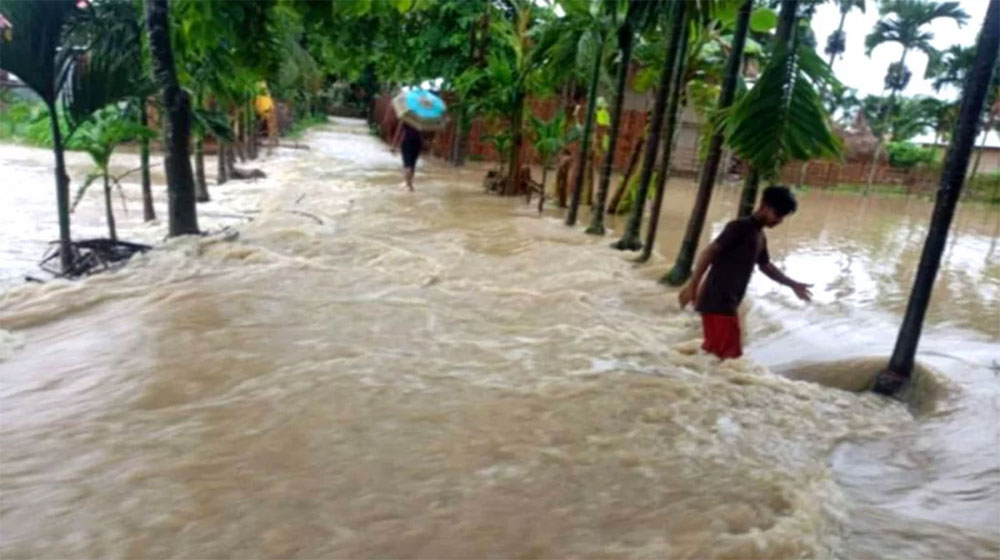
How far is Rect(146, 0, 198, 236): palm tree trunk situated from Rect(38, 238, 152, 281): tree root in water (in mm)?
548

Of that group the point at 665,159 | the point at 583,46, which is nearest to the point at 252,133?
the point at 583,46

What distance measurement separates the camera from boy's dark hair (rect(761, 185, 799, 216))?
4.63 metres

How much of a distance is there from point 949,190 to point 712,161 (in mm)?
2838

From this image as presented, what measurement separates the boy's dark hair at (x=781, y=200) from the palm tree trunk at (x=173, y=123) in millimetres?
5875

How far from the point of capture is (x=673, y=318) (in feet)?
22.8

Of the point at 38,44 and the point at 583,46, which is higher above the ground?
the point at 583,46

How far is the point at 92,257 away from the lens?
723cm

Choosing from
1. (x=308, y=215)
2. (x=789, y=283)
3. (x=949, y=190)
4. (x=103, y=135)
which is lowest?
(x=308, y=215)

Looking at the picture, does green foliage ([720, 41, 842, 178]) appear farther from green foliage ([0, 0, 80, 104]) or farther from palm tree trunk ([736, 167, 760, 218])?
green foliage ([0, 0, 80, 104])

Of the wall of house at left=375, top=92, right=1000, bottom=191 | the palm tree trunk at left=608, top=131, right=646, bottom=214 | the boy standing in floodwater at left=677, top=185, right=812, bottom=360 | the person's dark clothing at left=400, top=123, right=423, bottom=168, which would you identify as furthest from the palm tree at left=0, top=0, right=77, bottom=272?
the wall of house at left=375, top=92, right=1000, bottom=191

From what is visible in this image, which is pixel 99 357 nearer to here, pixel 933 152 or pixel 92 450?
pixel 92 450

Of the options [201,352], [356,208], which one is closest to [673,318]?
[201,352]

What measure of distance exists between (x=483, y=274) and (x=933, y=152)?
3222 centimetres

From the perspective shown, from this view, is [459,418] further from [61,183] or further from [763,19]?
[763,19]
